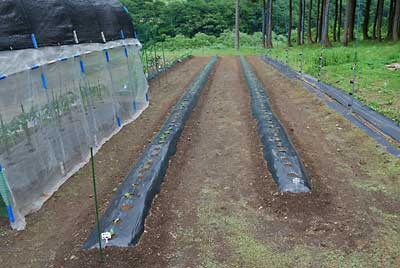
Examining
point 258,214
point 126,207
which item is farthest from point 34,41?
point 258,214

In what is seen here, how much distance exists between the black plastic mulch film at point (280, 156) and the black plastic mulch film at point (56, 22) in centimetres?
366

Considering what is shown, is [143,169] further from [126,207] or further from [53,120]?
[53,120]

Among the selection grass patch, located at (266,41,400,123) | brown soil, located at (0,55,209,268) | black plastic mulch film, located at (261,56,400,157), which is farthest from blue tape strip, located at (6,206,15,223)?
grass patch, located at (266,41,400,123)

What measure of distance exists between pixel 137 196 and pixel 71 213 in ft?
2.91

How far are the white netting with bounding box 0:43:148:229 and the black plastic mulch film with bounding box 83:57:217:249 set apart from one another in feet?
3.62

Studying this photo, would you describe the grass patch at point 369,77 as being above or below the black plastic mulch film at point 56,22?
below

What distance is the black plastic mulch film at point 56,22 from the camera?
4.55 meters

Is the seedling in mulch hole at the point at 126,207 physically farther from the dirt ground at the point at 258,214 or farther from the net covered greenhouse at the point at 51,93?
the net covered greenhouse at the point at 51,93

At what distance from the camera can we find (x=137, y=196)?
4.45 m

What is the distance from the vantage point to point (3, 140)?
4.36 meters

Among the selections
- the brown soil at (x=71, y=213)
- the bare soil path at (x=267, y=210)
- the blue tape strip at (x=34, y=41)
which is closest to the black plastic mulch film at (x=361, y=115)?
the bare soil path at (x=267, y=210)

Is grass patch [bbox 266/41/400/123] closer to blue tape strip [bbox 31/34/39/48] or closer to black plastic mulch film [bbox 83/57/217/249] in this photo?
black plastic mulch film [bbox 83/57/217/249]

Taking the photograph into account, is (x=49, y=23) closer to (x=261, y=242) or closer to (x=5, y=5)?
(x=5, y=5)

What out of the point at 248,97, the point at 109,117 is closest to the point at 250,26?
the point at 248,97
